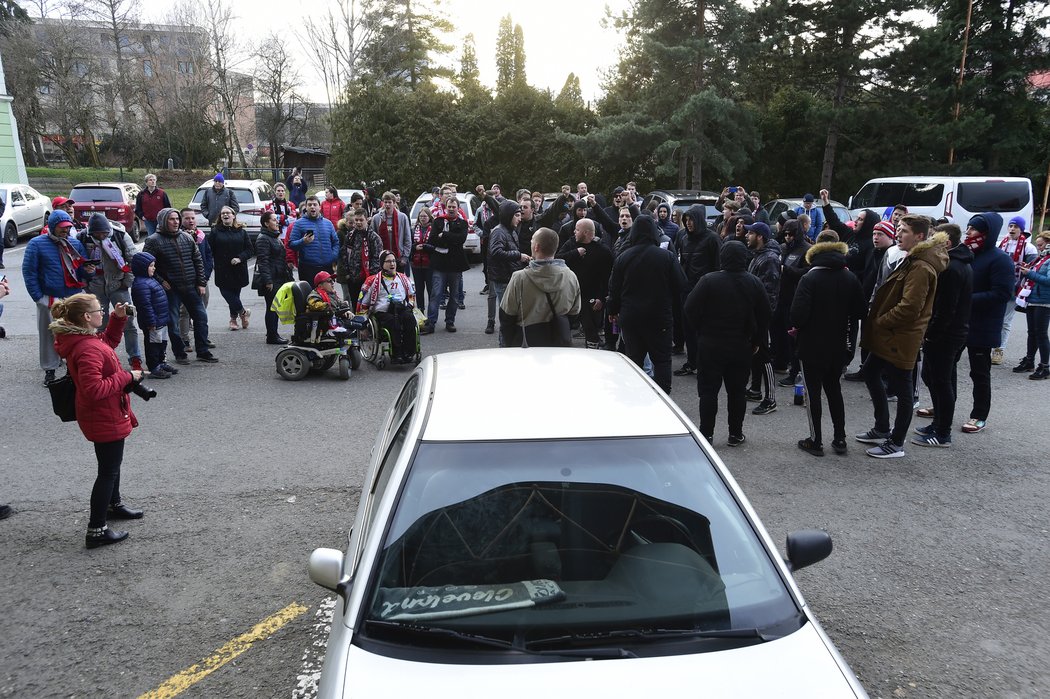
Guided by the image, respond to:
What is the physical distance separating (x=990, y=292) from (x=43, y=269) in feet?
31.9

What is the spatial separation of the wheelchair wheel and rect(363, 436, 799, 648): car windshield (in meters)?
6.34

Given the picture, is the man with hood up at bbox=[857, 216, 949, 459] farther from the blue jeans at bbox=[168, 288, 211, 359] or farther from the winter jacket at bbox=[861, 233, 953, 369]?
the blue jeans at bbox=[168, 288, 211, 359]

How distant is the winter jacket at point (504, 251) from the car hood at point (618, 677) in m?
8.16

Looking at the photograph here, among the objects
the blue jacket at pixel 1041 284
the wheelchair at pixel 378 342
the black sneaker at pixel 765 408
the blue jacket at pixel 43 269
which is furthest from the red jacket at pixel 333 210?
the blue jacket at pixel 1041 284

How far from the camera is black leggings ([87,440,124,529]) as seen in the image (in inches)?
187

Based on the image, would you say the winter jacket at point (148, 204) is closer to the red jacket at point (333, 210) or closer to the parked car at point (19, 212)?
the red jacket at point (333, 210)

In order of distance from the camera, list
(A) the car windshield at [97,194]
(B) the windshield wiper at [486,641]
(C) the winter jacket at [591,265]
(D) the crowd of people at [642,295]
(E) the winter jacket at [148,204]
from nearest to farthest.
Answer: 1. (B) the windshield wiper at [486,641]
2. (D) the crowd of people at [642,295]
3. (C) the winter jacket at [591,265]
4. (E) the winter jacket at [148,204]
5. (A) the car windshield at [97,194]

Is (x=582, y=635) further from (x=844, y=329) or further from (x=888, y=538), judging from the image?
(x=844, y=329)

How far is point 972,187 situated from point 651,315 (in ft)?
49.8

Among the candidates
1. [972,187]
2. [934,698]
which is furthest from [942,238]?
[972,187]

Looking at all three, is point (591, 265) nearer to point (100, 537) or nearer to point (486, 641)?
point (100, 537)

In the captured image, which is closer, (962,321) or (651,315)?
(962,321)

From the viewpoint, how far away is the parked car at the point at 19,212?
817 inches

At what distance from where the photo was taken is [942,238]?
5.93 meters
